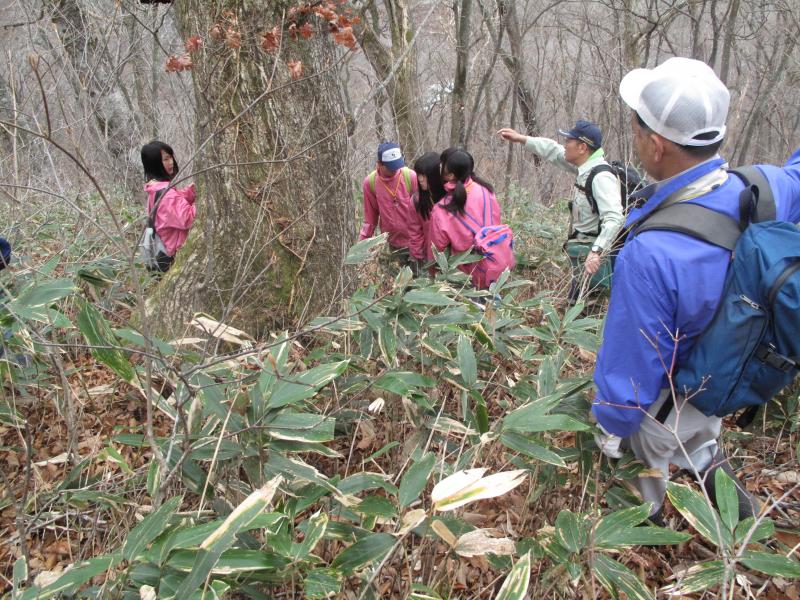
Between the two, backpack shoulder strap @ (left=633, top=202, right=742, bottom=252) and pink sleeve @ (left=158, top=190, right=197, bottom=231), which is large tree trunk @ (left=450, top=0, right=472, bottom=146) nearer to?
pink sleeve @ (left=158, top=190, right=197, bottom=231)

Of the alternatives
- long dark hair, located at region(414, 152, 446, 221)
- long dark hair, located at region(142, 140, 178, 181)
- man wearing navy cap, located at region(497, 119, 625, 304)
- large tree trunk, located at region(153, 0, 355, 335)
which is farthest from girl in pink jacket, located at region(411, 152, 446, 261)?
long dark hair, located at region(142, 140, 178, 181)

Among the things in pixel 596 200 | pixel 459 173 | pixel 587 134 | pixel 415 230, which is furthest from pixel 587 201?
pixel 415 230

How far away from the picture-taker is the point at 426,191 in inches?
159

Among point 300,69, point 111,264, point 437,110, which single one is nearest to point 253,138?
point 300,69

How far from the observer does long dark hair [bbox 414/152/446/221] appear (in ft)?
12.7

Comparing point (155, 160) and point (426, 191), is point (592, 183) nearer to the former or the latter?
point (426, 191)

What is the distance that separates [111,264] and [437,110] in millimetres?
7220

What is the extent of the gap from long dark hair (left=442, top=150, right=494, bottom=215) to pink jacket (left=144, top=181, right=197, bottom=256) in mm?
1729

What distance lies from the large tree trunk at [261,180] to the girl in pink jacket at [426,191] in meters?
1.08

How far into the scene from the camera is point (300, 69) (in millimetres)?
2500

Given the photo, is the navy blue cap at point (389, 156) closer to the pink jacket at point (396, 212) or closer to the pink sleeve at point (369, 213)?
the pink jacket at point (396, 212)

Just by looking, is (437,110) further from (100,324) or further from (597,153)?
(100,324)

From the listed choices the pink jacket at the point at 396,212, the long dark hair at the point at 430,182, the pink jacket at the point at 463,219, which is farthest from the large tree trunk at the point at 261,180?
the pink jacket at the point at 396,212

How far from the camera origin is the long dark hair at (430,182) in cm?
387
